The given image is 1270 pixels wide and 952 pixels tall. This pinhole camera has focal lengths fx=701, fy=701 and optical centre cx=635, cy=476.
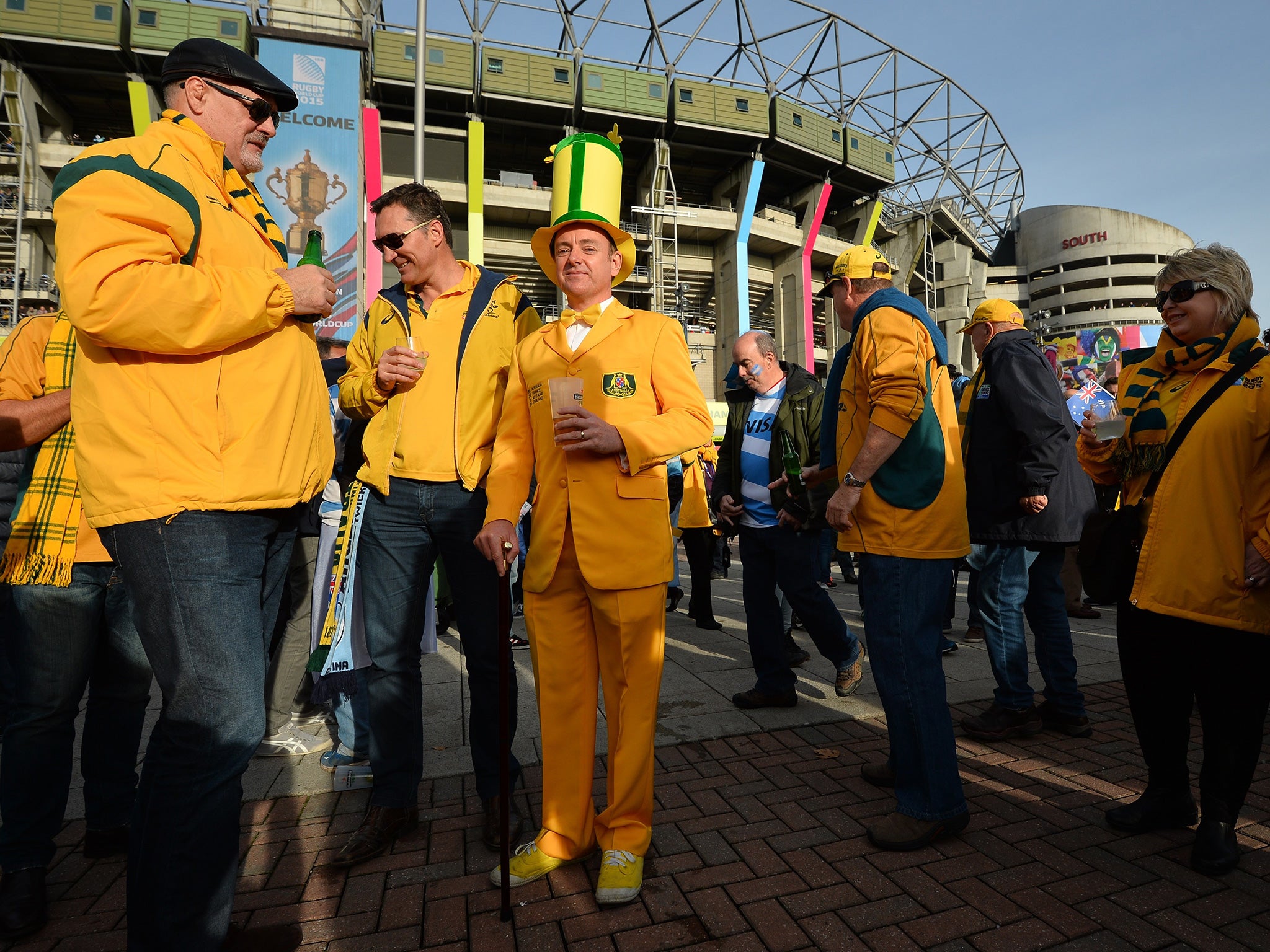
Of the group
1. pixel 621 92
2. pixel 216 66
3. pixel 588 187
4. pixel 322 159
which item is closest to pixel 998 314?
pixel 588 187

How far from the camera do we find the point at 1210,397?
8.18ft

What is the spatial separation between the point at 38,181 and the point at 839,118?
143ft

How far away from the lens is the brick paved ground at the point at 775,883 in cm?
208

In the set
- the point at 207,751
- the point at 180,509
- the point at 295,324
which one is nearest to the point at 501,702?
the point at 207,751

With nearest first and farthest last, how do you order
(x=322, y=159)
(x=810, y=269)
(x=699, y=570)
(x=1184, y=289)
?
(x=1184, y=289), (x=699, y=570), (x=322, y=159), (x=810, y=269)

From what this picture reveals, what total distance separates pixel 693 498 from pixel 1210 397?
4236 mm

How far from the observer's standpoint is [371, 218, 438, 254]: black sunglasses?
271 cm

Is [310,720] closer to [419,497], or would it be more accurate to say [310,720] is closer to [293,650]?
[293,650]

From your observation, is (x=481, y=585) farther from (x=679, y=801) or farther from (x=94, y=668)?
(x=94, y=668)

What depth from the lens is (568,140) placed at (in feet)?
8.40

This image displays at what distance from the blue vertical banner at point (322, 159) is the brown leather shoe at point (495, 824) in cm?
2252

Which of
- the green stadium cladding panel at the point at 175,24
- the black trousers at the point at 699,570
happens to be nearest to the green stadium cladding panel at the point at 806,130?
the green stadium cladding panel at the point at 175,24

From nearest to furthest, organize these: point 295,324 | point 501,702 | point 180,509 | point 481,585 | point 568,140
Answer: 1. point 180,509
2. point 295,324
3. point 501,702
4. point 568,140
5. point 481,585

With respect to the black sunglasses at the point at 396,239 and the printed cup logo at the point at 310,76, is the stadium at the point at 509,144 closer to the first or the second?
the printed cup logo at the point at 310,76
